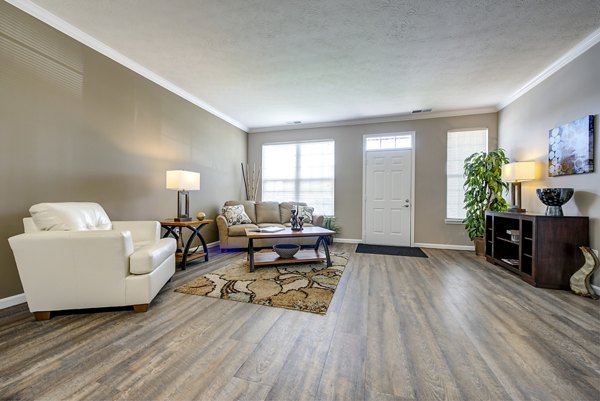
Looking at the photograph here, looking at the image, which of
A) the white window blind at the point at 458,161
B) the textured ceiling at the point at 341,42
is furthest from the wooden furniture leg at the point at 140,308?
the white window blind at the point at 458,161

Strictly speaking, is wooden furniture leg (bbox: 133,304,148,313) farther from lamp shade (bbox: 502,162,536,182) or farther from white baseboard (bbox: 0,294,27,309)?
lamp shade (bbox: 502,162,536,182)

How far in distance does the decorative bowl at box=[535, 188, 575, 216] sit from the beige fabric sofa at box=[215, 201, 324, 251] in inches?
121

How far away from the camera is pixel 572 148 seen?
2596 millimetres

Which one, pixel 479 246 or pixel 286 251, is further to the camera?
pixel 479 246

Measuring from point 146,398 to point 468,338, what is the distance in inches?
76.7

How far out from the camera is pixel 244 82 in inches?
133

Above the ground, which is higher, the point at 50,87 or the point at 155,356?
the point at 50,87

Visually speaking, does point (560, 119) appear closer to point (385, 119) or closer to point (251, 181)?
point (385, 119)

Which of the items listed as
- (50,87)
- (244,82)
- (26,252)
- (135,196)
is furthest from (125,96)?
(26,252)

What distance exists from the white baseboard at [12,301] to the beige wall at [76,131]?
46 mm

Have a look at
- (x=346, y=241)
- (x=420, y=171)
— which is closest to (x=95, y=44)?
(x=346, y=241)

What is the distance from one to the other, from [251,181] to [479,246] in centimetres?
470

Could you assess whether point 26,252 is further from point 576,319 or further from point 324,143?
point 324,143

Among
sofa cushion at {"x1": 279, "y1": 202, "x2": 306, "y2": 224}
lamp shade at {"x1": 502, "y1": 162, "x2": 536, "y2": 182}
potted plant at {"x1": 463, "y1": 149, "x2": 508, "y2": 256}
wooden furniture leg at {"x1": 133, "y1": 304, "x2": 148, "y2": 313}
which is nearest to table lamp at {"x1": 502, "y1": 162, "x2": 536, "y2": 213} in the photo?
lamp shade at {"x1": 502, "y1": 162, "x2": 536, "y2": 182}
